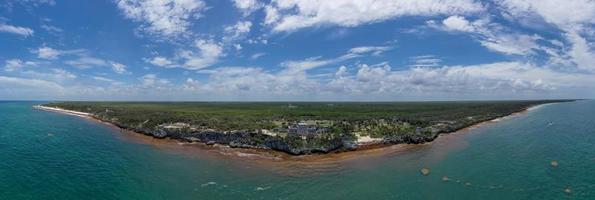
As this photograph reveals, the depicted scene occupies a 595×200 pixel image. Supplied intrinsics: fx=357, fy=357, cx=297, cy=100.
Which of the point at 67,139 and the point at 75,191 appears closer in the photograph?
the point at 75,191

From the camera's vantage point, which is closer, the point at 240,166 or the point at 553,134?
the point at 240,166

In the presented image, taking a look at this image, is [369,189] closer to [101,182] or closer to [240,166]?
[240,166]

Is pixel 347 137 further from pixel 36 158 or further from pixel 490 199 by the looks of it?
pixel 36 158

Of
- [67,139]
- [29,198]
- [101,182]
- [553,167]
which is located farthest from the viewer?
[67,139]

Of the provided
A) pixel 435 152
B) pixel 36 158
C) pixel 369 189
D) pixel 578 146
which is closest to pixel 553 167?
pixel 435 152

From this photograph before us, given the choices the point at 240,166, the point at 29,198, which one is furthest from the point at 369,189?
the point at 29,198

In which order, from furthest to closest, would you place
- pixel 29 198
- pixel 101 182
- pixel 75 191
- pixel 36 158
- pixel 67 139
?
pixel 67 139 → pixel 36 158 → pixel 101 182 → pixel 75 191 → pixel 29 198
